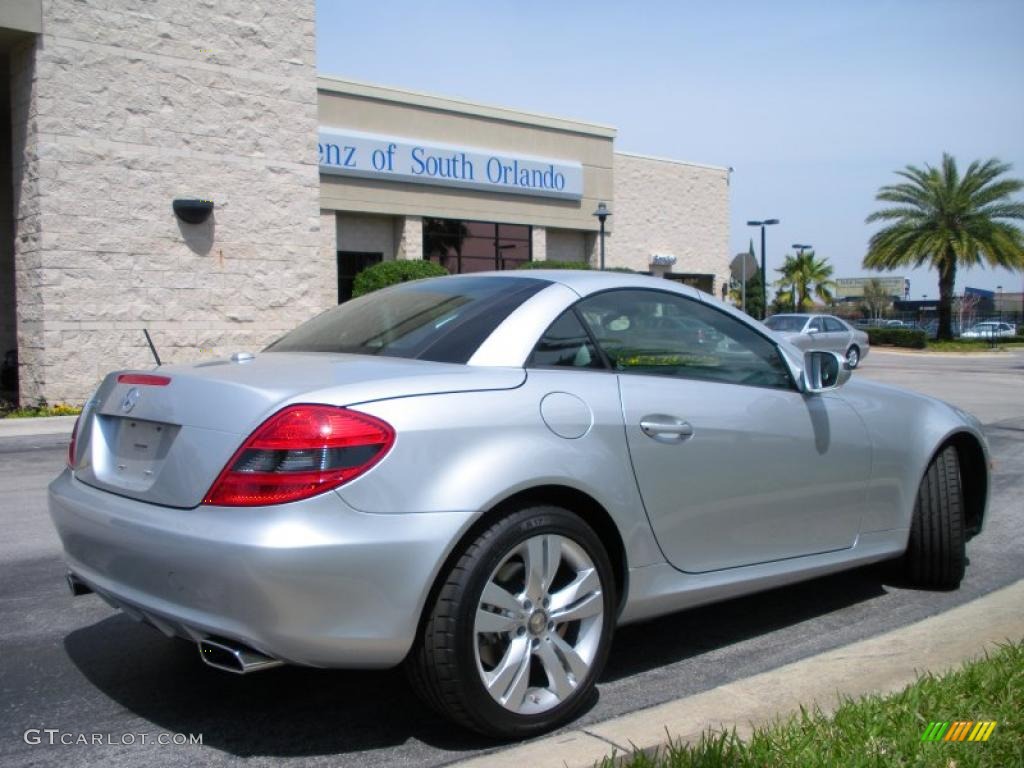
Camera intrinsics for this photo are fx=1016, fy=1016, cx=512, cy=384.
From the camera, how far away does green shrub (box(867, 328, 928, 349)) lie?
4262cm

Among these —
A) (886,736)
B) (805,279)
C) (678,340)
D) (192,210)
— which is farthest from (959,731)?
(805,279)

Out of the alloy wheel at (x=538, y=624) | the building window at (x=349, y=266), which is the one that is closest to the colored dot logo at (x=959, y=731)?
the alloy wheel at (x=538, y=624)

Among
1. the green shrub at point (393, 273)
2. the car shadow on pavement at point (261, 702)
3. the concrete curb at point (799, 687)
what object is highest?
the green shrub at point (393, 273)

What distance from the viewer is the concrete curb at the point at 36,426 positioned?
1223 cm

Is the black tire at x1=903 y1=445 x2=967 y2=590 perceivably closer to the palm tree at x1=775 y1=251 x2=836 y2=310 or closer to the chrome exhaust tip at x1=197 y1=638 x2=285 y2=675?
the chrome exhaust tip at x1=197 y1=638 x2=285 y2=675

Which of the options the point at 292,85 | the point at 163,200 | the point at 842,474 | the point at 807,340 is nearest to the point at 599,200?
the point at 807,340

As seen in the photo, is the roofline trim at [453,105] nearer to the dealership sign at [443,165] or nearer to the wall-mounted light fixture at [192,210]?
the dealership sign at [443,165]

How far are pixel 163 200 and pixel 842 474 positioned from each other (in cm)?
1302

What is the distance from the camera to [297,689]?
3.75 m

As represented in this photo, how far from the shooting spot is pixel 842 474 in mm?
4387

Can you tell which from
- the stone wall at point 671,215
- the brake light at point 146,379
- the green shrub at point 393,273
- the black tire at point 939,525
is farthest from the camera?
the stone wall at point 671,215

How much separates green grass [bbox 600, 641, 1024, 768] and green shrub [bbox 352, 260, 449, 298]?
19.2 m

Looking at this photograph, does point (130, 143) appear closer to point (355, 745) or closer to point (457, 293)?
point (457, 293)

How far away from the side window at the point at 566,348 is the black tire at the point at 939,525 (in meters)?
2.09
